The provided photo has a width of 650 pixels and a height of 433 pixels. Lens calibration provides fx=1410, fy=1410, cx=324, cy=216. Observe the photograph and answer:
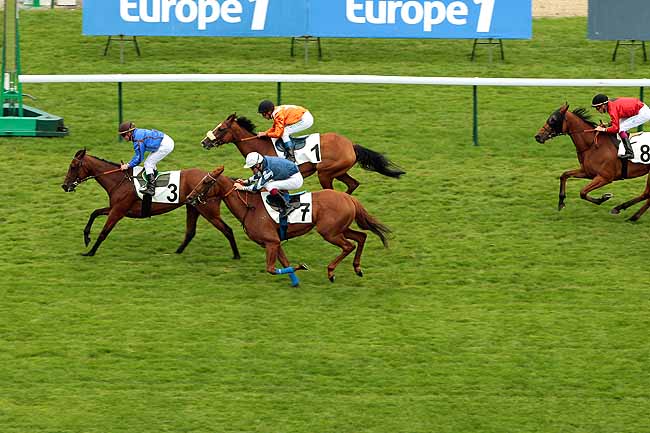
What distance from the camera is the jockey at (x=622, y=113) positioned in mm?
17188

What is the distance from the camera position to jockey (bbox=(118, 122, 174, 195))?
625 inches

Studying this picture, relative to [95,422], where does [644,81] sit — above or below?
above

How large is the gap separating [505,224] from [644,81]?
12.1ft

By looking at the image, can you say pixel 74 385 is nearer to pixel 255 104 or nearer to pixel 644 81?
pixel 255 104

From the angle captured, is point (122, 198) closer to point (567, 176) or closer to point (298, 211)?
point (298, 211)

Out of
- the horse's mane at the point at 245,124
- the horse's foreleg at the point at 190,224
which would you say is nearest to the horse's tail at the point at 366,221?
the horse's foreleg at the point at 190,224

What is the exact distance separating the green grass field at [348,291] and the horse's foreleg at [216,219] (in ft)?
0.91

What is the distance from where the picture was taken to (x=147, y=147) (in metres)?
16.1

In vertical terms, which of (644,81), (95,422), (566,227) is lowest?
(95,422)

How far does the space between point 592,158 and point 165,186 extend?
17.6 ft

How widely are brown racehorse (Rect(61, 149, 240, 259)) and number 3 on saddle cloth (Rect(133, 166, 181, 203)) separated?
0.13ft

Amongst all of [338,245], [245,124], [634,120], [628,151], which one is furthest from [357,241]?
[634,120]

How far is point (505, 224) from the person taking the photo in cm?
1725

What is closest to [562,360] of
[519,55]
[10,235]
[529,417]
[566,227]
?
[529,417]
